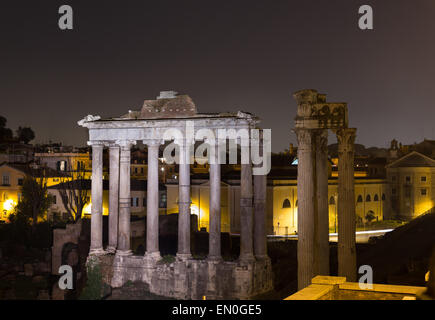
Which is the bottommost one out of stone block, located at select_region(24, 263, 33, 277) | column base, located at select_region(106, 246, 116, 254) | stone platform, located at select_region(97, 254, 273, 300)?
stone block, located at select_region(24, 263, 33, 277)

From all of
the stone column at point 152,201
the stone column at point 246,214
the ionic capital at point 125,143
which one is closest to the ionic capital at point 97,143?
the ionic capital at point 125,143

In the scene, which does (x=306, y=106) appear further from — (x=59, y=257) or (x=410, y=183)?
(x=410, y=183)

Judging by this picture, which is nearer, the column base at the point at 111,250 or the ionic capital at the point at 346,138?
the ionic capital at the point at 346,138

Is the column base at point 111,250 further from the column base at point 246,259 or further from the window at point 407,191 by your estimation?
the window at point 407,191

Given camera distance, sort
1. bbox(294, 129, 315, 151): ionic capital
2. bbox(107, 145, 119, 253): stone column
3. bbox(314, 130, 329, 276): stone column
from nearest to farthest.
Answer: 1. bbox(294, 129, 315, 151): ionic capital
2. bbox(314, 130, 329, 276): stone column
3. bbox(107, 145, 119, 253): stone column

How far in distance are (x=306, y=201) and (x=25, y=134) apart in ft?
301

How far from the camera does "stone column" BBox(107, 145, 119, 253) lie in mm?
25828

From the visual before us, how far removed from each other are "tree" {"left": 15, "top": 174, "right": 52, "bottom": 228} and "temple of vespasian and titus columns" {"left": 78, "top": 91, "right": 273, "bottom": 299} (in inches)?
1164

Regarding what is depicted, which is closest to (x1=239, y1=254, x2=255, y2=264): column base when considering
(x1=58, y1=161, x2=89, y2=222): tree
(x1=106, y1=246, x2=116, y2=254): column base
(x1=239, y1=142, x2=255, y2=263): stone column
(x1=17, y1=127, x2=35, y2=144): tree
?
(x1=239, y1=142, x2=255, y2=263): stone column

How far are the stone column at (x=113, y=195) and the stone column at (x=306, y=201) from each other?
39.0ft

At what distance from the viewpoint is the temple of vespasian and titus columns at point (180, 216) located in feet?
77.0

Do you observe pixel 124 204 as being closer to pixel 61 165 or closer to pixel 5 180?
pixel 5 180

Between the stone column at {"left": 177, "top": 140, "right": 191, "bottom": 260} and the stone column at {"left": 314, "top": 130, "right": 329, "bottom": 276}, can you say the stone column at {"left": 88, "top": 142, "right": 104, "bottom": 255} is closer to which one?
the stone column at {"left": 177, "top": 140, "right": 191, "bottom": 260}
